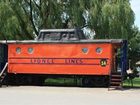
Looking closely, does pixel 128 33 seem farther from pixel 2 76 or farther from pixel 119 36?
pixel 2 76

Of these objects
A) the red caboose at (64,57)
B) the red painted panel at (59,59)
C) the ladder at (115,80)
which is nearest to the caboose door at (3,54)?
the red caboose at (64,57)

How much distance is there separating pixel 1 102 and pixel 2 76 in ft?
41.6

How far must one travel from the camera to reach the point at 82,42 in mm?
27859

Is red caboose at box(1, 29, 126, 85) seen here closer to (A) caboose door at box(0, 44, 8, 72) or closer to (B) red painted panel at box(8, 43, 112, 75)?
(B) red painted panel at box(8, 43, 112, 75)

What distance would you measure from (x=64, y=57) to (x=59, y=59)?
0.34 meters

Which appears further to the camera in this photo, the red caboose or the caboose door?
the caboose door

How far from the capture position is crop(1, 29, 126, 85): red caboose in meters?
27.3

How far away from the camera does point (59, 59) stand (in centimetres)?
2830

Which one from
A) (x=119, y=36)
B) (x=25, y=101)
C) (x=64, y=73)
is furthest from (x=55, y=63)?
(x=25, y=101)

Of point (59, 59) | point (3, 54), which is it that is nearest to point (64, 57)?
point (59, 59)

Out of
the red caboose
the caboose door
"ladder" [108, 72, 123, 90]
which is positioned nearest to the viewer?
"ladder" [108, 72, 123, 90]

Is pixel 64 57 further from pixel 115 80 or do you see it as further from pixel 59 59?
pixel 115 80

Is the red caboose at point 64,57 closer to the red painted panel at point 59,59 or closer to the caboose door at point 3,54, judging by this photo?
the red painted panel at point 59,59

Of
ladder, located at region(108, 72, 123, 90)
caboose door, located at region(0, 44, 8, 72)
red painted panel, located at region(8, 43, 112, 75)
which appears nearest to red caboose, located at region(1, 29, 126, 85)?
red painted panel, located at region(8, 43, 112, 75)
